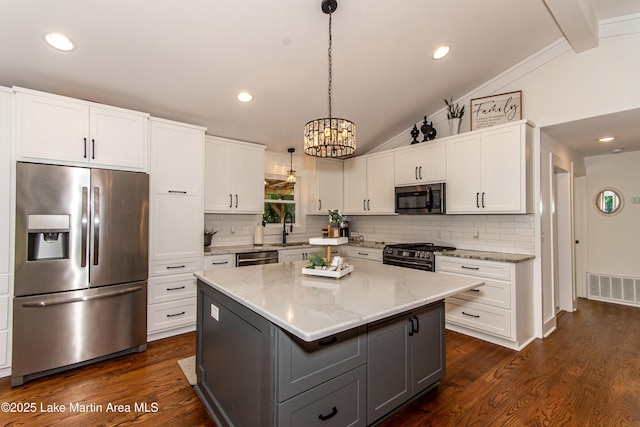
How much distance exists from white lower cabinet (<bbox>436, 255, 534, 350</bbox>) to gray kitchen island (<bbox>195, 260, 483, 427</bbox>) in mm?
1303

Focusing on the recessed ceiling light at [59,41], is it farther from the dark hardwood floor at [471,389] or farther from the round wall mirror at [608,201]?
the round wall mirror at [608,201]

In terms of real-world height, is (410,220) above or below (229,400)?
above

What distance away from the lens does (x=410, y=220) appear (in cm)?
468

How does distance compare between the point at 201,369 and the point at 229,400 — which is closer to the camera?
the point at 229,400

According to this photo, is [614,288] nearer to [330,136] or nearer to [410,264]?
[410,264]

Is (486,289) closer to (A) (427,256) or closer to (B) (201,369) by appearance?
(A) (427,256)

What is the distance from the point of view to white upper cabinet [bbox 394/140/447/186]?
12.8ft

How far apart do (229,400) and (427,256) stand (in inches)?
106

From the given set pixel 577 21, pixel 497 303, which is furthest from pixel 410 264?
pixel 577 21

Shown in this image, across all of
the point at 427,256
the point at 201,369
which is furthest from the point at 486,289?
the point at 201,369

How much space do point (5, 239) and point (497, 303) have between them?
4488mm

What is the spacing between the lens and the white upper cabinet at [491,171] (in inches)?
124

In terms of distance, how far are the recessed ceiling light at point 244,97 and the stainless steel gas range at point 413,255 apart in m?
2.59

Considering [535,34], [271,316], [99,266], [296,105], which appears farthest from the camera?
[296,105]
